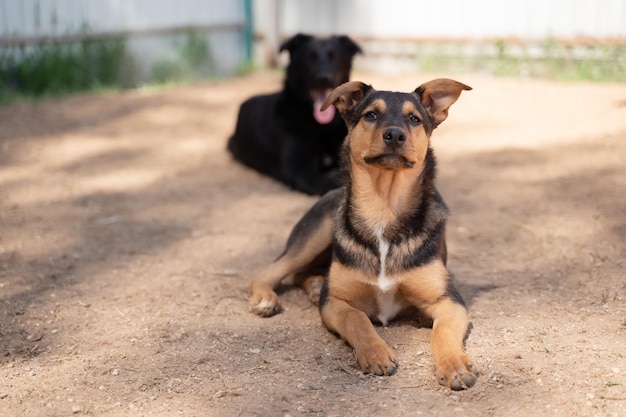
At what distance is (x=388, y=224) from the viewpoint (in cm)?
470

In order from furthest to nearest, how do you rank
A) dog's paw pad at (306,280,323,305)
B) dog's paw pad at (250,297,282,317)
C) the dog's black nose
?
dog's paw pad at (306,280,323,305)
dog's paw pad at (250,297,282,317)
the dog's black nose

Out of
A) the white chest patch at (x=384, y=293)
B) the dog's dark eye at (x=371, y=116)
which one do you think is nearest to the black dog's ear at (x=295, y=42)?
the dog's dark eye at (x=371, y=116)

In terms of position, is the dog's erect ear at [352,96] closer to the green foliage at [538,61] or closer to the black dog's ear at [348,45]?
the black dog's ear at [348,45]

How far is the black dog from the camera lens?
26.3 feet

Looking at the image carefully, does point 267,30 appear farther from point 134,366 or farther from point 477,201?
point 134,366

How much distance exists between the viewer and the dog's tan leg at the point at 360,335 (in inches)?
162

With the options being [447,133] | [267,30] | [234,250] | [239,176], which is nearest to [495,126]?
[447,133]

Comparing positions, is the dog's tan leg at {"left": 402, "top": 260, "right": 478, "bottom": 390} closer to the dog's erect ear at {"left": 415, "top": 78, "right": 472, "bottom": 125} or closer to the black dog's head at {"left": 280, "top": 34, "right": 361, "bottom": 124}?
the dog's erect ear at {"left": 415, "top": 78, "right": 472, "bottom": 125}

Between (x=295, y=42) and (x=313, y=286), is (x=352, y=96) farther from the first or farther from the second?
(x=295, y=42)

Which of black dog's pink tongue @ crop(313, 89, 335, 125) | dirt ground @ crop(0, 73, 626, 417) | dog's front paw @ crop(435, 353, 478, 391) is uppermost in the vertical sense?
black dog's pink tongue @ crop(313, 89, 335, 125)

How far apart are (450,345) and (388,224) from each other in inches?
34.5

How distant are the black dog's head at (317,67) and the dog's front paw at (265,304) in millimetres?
3286

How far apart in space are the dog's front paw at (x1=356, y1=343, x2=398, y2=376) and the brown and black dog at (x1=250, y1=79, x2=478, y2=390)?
0.08 m

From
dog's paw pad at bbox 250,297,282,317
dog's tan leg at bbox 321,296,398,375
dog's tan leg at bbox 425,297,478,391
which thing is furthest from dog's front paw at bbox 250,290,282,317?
dog's tan leg at bbox 425,297,478,391
